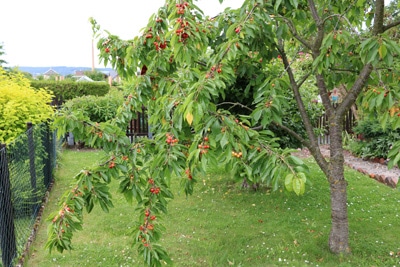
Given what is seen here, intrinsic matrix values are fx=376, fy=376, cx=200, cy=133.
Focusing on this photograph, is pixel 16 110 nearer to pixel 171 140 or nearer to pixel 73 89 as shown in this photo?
pixel 171 140

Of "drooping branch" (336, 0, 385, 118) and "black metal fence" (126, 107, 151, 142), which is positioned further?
"black metal fence" (126, 107, 151, 142)

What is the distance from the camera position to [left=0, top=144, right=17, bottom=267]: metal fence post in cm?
345

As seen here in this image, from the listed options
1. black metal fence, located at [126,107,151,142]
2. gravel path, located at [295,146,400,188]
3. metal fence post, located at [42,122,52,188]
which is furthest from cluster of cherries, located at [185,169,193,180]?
black metal fence, located at [126,107,151,142]

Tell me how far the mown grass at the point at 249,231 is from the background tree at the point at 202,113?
1.44 ft

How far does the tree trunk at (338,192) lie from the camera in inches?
145

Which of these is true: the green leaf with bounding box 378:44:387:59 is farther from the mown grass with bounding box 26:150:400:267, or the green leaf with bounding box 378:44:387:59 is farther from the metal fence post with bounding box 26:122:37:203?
the metal fence post with bounding box 26:122:37:203

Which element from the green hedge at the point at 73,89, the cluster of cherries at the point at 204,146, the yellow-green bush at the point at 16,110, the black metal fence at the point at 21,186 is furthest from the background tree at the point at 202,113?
the green hedge at the point at 73,89

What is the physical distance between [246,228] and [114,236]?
159cm

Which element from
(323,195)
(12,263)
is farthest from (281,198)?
(12,263)

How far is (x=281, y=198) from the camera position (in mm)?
5598

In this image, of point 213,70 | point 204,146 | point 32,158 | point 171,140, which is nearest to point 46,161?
point 32,158

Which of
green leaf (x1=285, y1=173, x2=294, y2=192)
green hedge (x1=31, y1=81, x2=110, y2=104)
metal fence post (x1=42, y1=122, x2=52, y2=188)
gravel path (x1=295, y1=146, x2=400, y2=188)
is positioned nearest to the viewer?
Answer: green leaf (x1=285, y1=173, x2=294, y2=192)

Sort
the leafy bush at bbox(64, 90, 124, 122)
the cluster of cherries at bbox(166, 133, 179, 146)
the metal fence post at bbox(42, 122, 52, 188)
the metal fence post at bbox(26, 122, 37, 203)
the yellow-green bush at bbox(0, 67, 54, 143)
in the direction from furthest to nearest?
1. the leafy bush at bbox(64, 90, 124, 122)
2. the metal fence post at bbox(42, 122, 52, 188)
3. the yellow-green bush at bbox(0, 67, 54, 143)
4. the metal fence post at bbox(26, 122, 37, 203)
5. the cluster of cherries at bbox(166, 133, 179, 146)

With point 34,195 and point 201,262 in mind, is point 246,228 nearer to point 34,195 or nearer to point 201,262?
point 201,262
